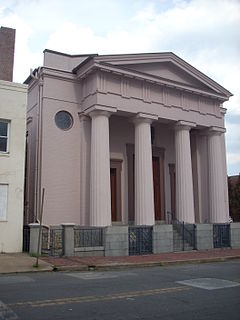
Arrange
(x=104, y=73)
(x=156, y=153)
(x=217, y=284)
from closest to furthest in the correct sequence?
(x=217, y=284) < (x=104, y=73) < (x=156, y=153)

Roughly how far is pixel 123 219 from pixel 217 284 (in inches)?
512

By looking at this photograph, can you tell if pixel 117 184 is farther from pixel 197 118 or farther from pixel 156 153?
pixel 197 118

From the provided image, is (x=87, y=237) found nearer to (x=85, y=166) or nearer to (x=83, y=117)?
(x=85, y=166)

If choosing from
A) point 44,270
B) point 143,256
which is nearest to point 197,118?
point 143,256

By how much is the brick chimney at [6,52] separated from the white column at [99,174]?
4.56 metres

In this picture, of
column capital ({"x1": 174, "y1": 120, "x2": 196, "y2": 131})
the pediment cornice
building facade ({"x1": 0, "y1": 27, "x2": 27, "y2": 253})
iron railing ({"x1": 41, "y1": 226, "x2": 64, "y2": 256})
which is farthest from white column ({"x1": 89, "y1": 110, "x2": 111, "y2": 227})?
column capital ({"x1": 174, "y1": 120, "x2": 196, "y2": 131})

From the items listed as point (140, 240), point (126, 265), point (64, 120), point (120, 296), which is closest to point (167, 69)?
point (64, 120)

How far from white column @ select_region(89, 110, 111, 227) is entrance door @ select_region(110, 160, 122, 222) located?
3375mm

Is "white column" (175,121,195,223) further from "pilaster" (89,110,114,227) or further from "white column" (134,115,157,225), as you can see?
"pilaster" (89,110,114,227)

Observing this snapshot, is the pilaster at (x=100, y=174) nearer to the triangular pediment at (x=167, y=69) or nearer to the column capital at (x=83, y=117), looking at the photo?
the column capital at (x=83, y=117)

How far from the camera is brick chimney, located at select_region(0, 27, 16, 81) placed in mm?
19469

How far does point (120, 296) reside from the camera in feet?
26.9

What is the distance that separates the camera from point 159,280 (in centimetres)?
1065

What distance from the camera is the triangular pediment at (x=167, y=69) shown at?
20656 mm
